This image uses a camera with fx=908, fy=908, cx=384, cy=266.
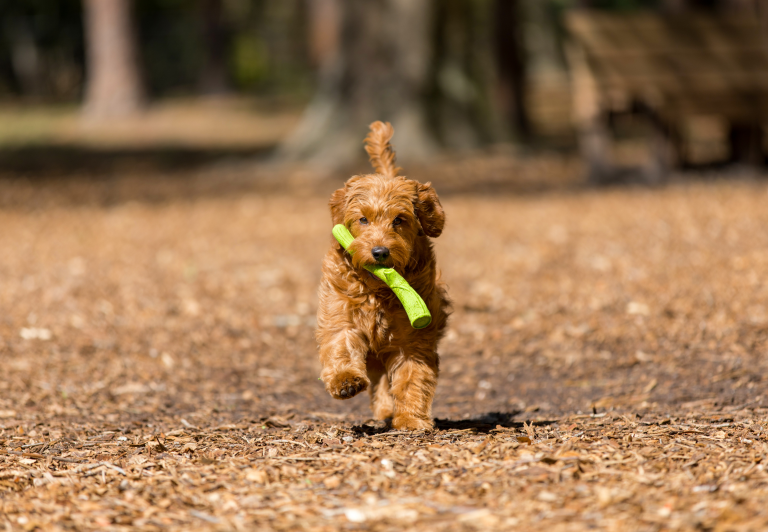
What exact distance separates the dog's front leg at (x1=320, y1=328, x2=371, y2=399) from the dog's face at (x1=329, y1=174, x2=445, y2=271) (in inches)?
16.4

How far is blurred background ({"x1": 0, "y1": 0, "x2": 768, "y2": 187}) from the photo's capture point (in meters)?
14.9

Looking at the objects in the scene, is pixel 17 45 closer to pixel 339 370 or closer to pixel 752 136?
pixel 752 136

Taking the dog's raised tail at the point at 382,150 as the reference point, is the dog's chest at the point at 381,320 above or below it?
below

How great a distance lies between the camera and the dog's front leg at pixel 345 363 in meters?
4.53

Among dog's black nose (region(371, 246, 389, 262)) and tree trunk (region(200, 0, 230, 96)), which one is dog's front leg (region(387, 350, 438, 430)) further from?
tree trunk (region(200, 0, 230, 96))

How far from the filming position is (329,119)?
1816cm

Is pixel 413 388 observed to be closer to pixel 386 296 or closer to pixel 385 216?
pixel 386 296

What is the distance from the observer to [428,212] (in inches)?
200

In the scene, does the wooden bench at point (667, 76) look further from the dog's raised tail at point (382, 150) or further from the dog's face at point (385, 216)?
the dog's face at point (385, 216)

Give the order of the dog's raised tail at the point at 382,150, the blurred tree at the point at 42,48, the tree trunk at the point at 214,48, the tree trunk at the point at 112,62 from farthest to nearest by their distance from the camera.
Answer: the blurred tree at the point at 42,48 < the tree trunk at the point at 214,48 < the tree trunk at the point at 112,62 < the dog's raised tail at the point at 382,150

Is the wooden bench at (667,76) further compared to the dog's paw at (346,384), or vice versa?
the wooden bench at (667,76)

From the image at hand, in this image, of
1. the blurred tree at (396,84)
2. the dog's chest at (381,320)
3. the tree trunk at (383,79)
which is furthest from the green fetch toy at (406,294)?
the tree trunk at (383,79)

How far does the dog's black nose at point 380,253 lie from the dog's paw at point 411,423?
913mm

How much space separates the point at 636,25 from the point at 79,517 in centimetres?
1414
